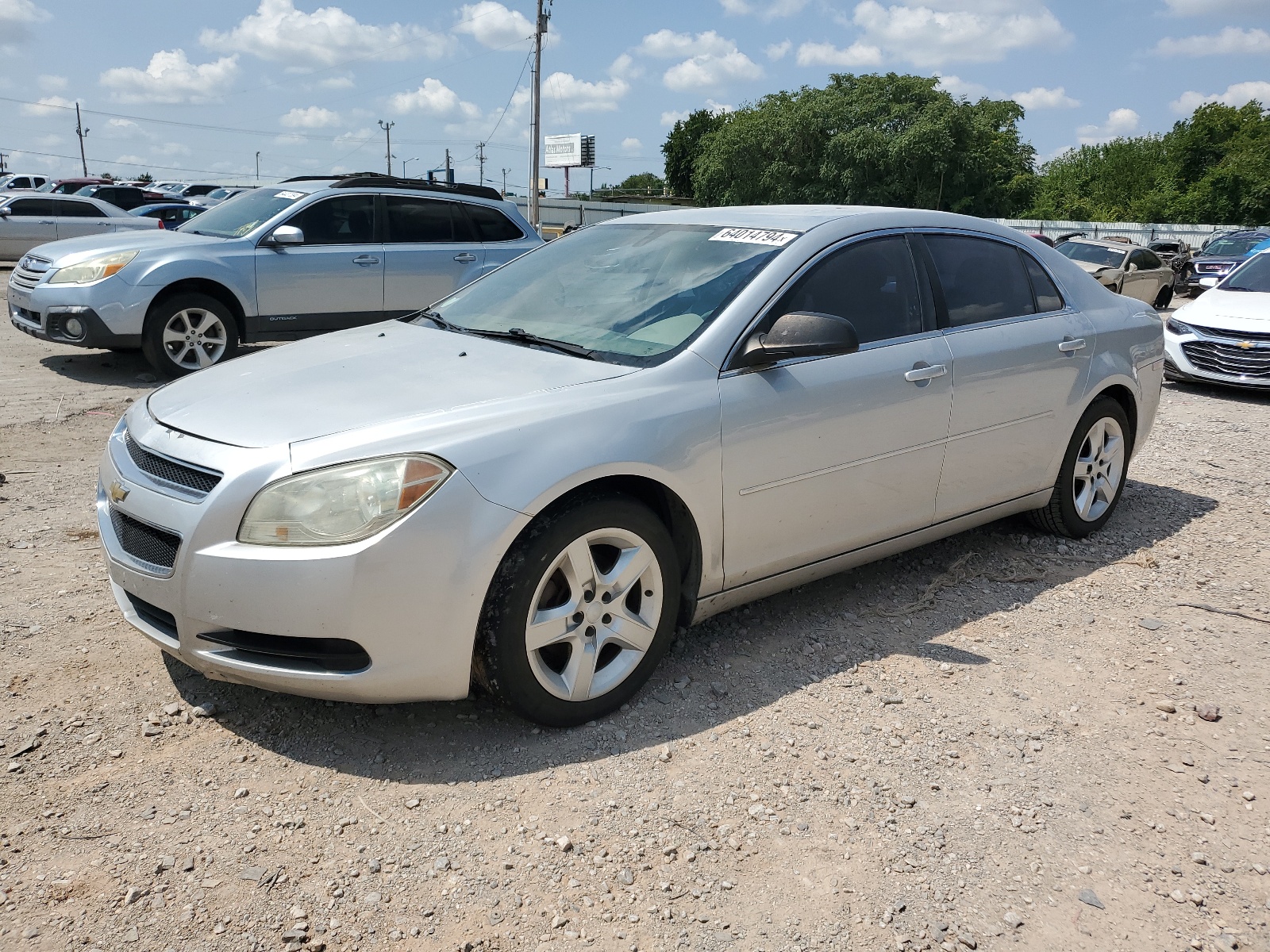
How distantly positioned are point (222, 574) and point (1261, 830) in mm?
3005

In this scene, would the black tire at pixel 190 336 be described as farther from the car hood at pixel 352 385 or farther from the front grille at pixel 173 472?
the front grille at pixel 173 472

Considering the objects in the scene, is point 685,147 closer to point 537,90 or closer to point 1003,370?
point 537,90

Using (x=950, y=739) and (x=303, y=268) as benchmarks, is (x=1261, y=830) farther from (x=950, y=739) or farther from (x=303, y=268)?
(x=303, y=268)

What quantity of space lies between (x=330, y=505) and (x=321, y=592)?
24 cm

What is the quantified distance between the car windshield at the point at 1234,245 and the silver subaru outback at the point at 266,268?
20.2m

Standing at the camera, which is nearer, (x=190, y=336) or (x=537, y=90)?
(x=190, y=336)

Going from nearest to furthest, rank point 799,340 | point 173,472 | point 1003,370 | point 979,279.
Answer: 1. point 173,472
2. point 799,340
3. point 1003,370
4. point 979,279

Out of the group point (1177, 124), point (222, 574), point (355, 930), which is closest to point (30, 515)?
point (222, 574)

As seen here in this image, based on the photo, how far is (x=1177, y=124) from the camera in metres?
72.2

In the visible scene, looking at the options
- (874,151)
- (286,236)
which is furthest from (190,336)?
(874,151)

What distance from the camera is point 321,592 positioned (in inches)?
110

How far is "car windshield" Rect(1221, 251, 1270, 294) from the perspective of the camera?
37.5 ft

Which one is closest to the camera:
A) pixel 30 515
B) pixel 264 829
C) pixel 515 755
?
pixel 264 829

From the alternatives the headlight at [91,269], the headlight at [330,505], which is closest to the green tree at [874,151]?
the headlight at [91,269]
